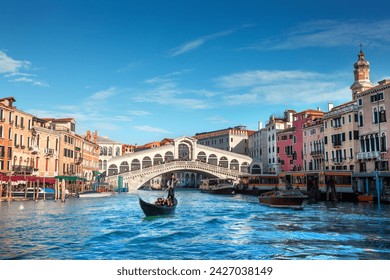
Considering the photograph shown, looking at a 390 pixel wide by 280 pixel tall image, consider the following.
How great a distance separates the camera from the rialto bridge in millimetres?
22672

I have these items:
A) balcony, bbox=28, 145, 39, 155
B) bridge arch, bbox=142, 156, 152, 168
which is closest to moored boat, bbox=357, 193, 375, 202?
balcony, bbox=28, 145, 39, 155

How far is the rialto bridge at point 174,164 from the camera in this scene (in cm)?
2267

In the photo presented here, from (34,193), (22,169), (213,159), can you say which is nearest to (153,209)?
(34,193)

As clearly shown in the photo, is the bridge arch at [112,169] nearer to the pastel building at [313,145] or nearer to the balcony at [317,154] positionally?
the pastel building at [313,145]

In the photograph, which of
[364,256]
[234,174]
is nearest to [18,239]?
[364,256]

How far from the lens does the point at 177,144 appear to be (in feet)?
86.9

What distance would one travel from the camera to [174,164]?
23438 mm

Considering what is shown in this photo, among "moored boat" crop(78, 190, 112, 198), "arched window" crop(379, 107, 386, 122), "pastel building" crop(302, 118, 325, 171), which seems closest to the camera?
"arched window" crop(379, 107, 386, 122)

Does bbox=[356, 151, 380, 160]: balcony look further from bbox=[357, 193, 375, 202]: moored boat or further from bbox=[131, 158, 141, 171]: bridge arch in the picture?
bbox=[131, 158, 141, 171]: bridge arch

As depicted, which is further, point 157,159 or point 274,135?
point 157,159

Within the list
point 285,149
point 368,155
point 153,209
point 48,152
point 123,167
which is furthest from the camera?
point 123,167

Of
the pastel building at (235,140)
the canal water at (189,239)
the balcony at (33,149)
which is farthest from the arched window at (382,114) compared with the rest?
the pastel building at (235,140)

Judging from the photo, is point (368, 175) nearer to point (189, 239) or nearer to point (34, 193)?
point (189, 239)

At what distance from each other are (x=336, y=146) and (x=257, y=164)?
9.53 m
